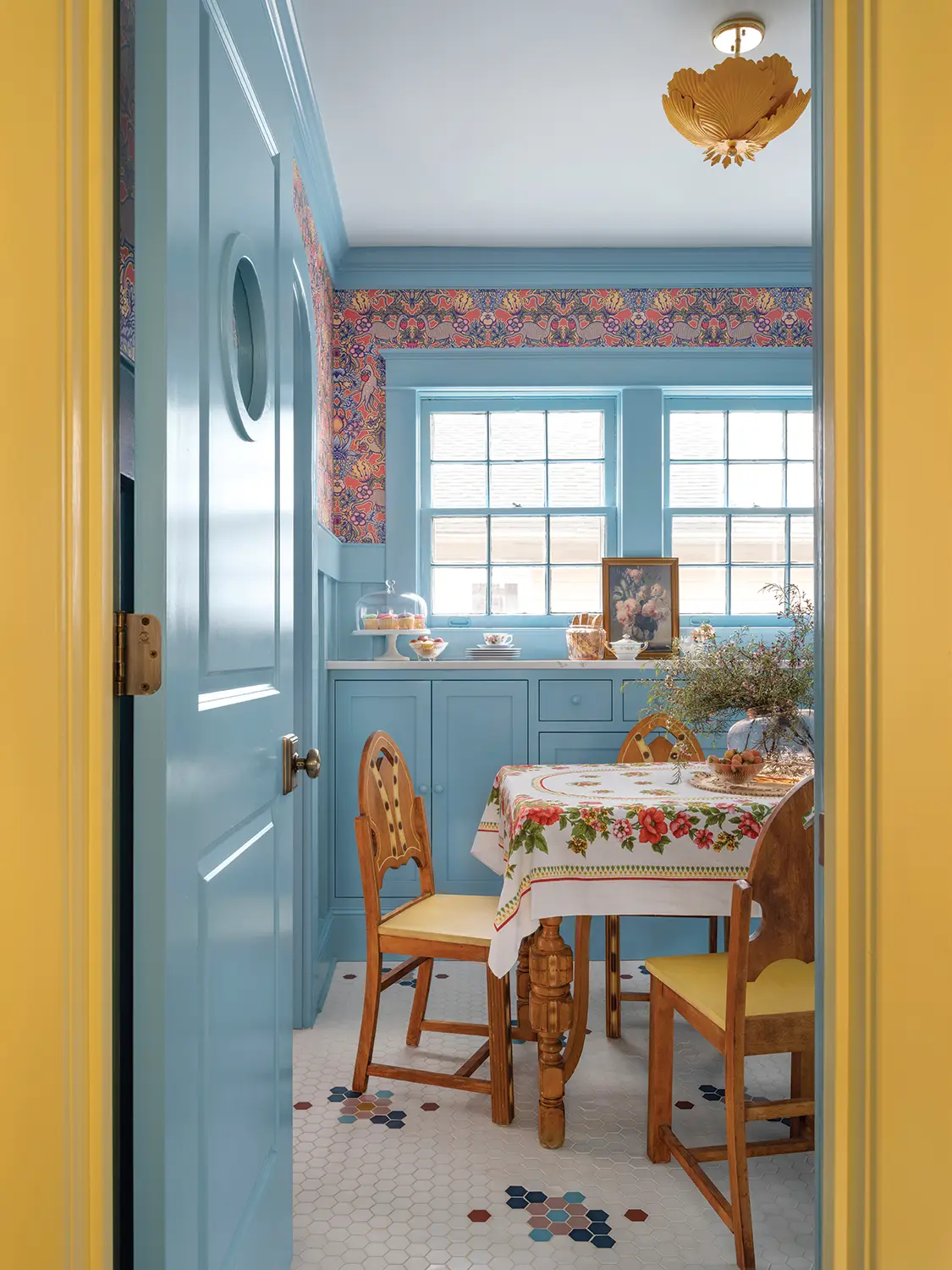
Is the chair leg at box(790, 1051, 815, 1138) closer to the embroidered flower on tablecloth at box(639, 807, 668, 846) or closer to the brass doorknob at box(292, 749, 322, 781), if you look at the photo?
the embroidered flower on tablecloth at box(639, 807, 668, 846)

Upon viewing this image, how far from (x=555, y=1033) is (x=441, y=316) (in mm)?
3186

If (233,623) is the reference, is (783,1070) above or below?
below

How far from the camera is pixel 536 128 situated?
122 inches

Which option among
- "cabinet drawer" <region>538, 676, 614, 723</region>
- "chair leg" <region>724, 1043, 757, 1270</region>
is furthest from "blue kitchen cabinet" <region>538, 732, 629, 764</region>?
"chair leg" <region>724, 1043, 757, 1270</region>

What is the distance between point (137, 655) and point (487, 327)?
11.8 ft

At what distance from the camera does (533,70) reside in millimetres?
2775

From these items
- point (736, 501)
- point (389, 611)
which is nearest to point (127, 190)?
point (389, 611)

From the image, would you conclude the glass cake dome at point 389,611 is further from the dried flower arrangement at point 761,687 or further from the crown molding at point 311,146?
the dried flower arrangement at point 761,687

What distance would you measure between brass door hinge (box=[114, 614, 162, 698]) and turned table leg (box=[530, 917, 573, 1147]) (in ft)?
4.79

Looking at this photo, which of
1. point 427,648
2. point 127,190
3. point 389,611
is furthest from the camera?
point 389,611

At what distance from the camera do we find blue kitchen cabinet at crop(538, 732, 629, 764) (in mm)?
3699

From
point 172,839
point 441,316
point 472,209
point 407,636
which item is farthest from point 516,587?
point 172,839
